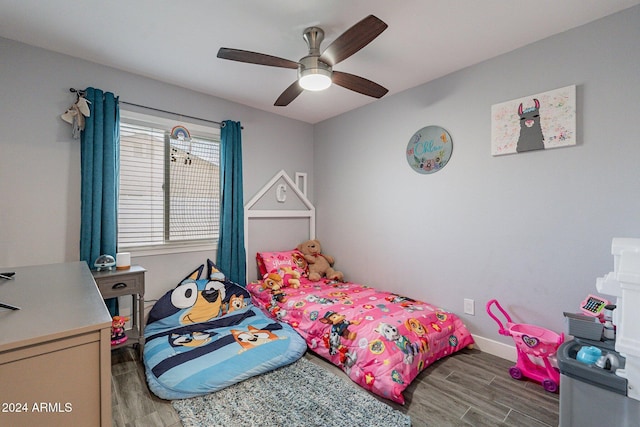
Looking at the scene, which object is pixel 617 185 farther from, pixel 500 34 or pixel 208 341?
pixel 208 341

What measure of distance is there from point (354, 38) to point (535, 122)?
1545mm

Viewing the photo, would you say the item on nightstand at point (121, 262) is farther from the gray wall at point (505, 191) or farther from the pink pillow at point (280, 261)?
the gray wall at point (505, 191)

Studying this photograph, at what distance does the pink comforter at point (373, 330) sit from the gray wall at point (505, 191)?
37 cm

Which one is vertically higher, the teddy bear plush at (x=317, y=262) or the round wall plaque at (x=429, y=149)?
the round wall plaque at (x=429, y=149)

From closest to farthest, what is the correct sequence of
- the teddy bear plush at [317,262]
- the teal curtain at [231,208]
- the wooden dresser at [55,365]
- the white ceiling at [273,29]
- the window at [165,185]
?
1. the wooden dresser at [55,365]
2. the white ceiling at [273,29]
3. the window at [165,185]
4. the teal curtain at [231,208]
5. the teddy bear plush at [317,262]

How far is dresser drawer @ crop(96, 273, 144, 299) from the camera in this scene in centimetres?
213

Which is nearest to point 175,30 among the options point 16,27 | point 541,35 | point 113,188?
point 16,27

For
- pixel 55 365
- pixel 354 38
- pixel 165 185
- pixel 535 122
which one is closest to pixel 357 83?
pixel 354 38

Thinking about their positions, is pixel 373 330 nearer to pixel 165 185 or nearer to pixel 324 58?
pixel 324 58

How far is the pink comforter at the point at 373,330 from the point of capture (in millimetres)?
1901

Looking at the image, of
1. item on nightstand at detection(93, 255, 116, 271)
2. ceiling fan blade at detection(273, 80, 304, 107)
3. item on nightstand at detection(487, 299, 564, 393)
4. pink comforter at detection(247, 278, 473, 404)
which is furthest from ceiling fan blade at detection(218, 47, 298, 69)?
item on nightstand at detection(487, 299, 564, 393)

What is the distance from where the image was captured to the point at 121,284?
221 cm

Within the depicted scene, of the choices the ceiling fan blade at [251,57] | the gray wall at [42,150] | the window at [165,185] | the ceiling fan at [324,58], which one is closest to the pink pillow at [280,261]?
the window at [165,185]

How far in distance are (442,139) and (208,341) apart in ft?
8.86
